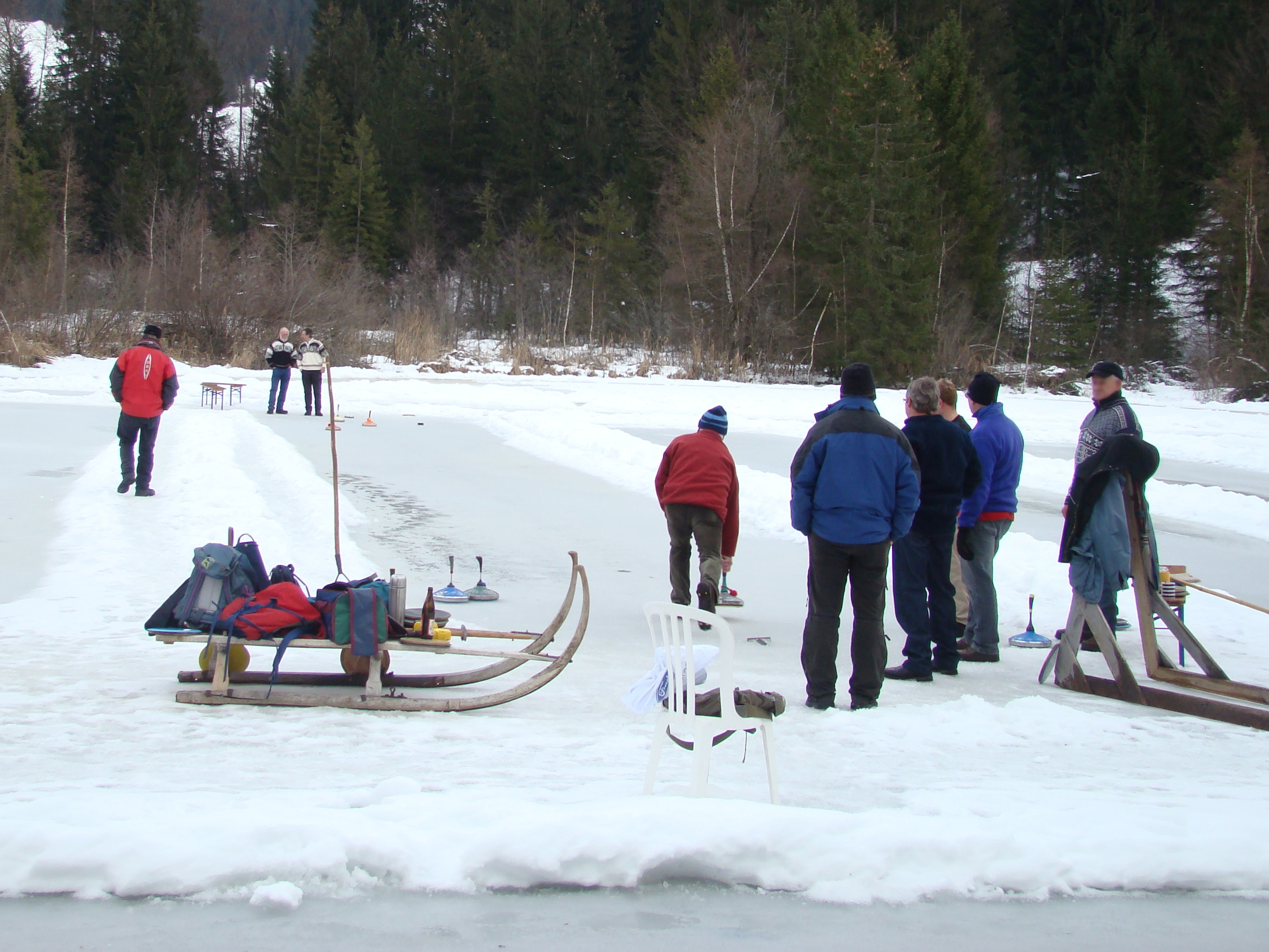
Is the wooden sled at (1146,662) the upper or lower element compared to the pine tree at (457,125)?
lower

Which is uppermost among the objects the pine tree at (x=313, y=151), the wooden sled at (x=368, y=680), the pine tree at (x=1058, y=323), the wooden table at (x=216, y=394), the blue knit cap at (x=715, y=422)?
the pine tree at (x=313, y=151)

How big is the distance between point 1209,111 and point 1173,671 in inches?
2011

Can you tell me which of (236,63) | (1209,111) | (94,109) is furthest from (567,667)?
(236,63)

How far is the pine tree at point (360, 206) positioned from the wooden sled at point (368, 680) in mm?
51908

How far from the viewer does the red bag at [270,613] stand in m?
5.00

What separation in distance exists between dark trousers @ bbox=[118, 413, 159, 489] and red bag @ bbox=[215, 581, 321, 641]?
6.56 meters

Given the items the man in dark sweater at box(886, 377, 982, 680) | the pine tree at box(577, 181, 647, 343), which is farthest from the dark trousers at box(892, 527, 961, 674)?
the pine tree at box(577, 181, 647, 343)

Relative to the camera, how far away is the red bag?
500cm

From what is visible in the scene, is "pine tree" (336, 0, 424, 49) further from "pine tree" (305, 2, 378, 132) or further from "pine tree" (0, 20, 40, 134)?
"pine tree" (0, 20, 40, 134)

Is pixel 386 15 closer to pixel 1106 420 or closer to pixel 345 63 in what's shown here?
pixel 345 63

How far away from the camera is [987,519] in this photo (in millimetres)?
6516

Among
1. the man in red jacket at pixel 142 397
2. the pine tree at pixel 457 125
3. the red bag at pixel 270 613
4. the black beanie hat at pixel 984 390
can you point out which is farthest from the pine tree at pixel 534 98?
the red bag at pixel 270 613

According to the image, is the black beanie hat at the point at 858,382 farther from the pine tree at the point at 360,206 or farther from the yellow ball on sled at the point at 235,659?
→ the pine tree at the point at 360,206

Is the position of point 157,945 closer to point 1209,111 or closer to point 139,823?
point 139,823
